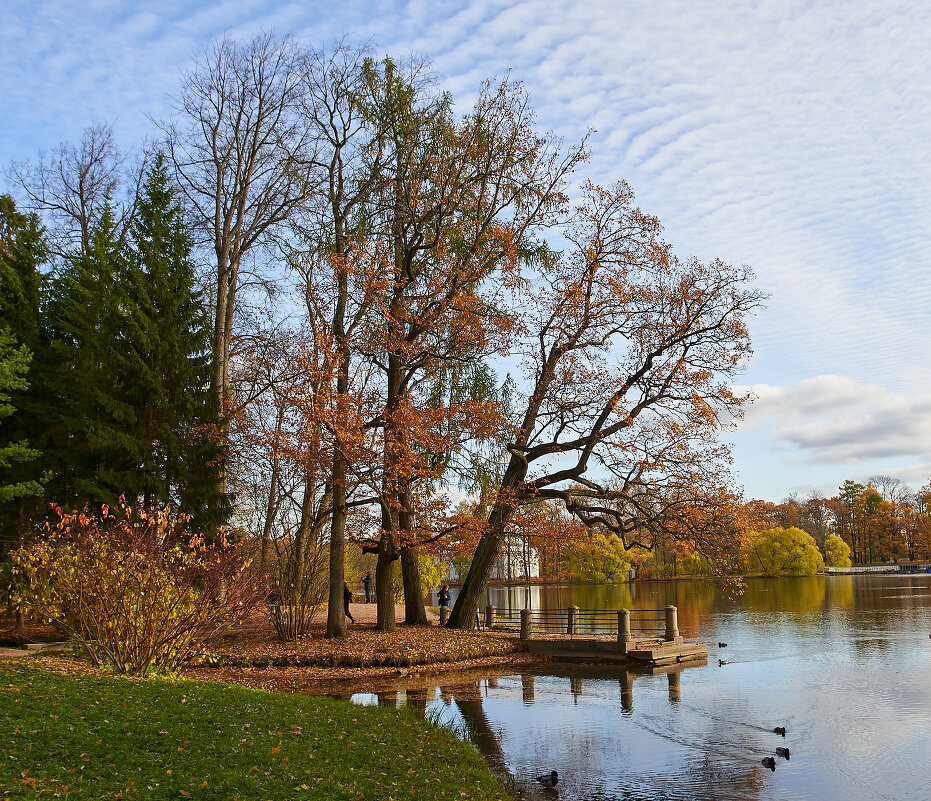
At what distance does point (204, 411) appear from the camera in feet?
71.9

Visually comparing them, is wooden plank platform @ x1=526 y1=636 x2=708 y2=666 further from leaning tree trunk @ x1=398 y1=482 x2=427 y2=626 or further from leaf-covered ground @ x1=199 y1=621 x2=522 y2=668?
leaning tree trunk @ x1=398 y1=482 x2=427 y2=626

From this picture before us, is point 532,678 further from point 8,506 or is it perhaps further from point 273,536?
point 8,506

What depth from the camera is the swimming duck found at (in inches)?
367

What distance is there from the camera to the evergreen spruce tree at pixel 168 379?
20.7m

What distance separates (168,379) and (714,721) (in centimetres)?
1652

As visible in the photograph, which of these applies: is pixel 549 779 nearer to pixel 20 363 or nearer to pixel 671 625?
pixel 671 625

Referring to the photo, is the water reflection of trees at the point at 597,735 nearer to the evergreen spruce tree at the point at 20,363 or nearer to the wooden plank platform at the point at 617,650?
the wooden plank platform at the point at 617,650

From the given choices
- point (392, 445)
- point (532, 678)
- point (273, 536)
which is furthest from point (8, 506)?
point (532, 678)

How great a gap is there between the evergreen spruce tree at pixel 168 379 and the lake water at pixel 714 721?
885cm

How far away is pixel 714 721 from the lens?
13344mm

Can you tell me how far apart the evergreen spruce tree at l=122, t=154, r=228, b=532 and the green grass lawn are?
10.5 metres

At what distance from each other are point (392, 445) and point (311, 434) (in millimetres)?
1963

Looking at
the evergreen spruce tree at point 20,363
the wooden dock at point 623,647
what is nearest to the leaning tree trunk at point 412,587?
the wooden dock at point 623,647

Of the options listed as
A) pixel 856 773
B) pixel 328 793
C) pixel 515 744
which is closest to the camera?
pixel 328 793
